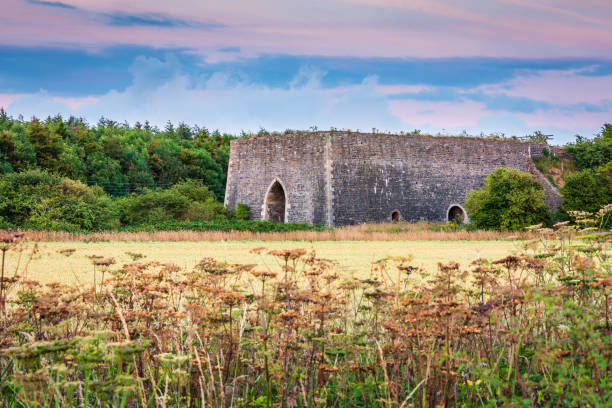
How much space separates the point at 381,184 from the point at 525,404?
2576 cm

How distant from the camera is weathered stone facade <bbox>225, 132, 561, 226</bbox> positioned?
90.9ft

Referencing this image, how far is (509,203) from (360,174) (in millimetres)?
6726

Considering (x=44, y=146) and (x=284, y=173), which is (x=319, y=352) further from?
(x=44, y=146)

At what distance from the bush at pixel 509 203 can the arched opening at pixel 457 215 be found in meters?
5.07

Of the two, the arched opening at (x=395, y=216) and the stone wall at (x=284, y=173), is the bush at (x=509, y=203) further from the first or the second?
the stone wall at (x=284, y=173)

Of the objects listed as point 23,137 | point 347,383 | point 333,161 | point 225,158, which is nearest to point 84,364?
point 347,383

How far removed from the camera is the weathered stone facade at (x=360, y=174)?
2770 cm

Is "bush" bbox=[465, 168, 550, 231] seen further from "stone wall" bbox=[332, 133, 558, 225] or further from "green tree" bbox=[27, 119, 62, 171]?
"green tree" bbox=[27, 119, 62, 171]

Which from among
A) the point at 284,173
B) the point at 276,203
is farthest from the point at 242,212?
the point at 284,173

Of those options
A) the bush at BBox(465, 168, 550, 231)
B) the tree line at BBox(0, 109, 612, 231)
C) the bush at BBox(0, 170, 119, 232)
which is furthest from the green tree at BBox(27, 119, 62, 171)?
the bush at BBox(465, 168, 550, 231)

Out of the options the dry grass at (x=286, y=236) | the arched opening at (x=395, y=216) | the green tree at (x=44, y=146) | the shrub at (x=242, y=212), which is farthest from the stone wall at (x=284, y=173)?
the green tree at (x=44, y=146)

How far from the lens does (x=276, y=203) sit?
3070cm

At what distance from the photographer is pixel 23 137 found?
36156 millimetres

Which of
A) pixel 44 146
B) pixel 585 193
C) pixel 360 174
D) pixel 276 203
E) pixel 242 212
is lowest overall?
pixel 242 212
